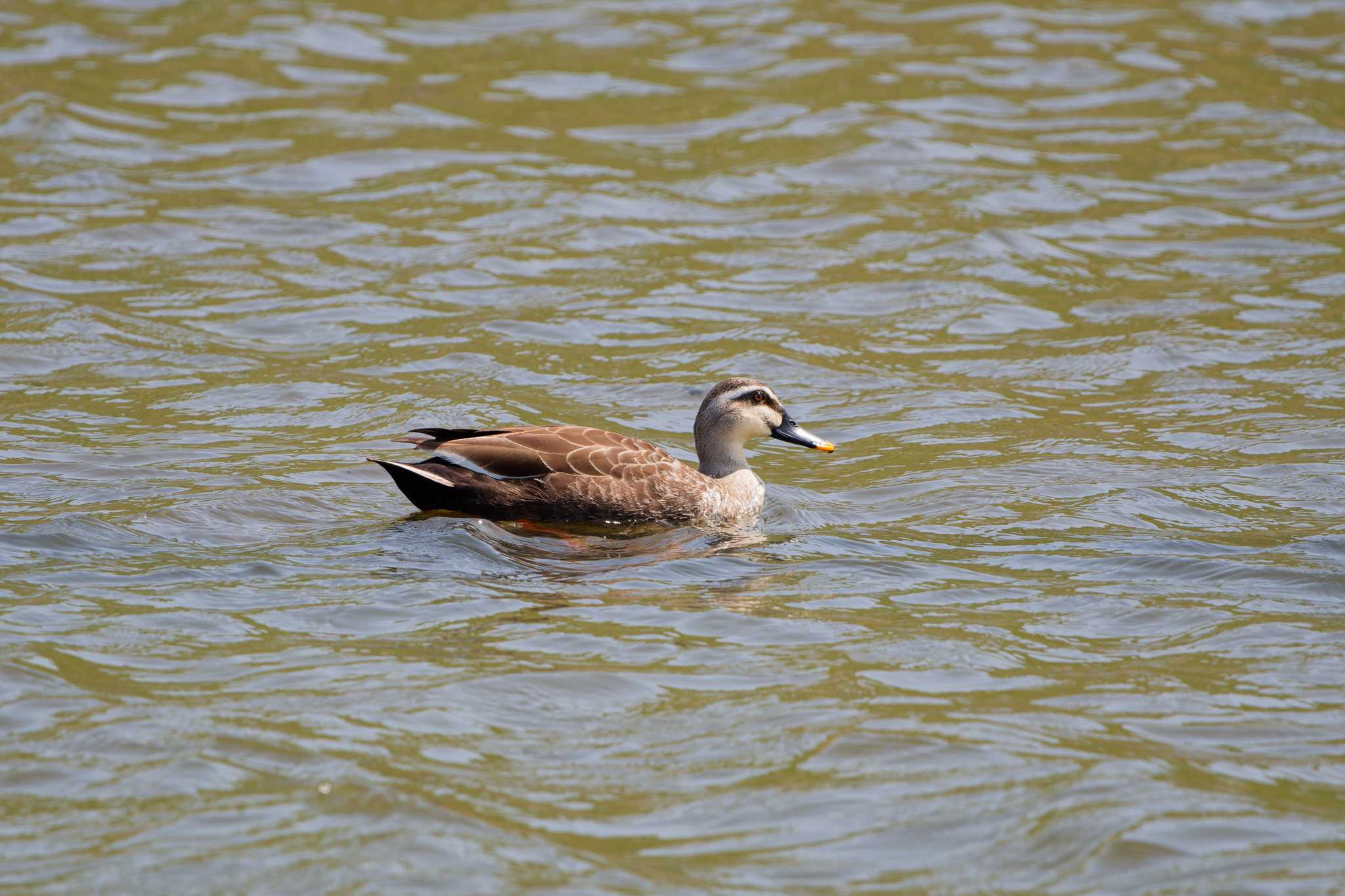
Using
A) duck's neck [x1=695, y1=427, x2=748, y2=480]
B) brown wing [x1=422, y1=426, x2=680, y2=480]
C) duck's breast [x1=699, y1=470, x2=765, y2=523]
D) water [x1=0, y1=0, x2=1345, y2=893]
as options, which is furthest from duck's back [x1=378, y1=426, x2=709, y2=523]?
duck's neck [x1=695, y1=427, x2=748, y2=480]

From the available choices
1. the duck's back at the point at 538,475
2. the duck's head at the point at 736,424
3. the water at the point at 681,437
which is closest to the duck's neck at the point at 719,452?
the duck's head at the point at 736,424

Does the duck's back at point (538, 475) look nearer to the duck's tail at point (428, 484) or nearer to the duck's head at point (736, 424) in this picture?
the duck's tail at point (428, 484)

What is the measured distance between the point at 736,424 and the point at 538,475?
1.47m

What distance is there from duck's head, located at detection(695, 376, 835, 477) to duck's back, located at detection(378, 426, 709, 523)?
2.50 feet

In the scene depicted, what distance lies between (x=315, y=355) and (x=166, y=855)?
290 inches

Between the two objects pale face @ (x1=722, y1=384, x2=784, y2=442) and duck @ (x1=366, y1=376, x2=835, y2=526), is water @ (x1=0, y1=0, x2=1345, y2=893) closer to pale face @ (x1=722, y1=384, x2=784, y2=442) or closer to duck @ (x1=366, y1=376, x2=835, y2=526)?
duck @ (x1=366, y1=376, x2=835, y2=526)

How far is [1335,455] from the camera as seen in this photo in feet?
36.1

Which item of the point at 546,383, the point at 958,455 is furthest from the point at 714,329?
the point at 958,455

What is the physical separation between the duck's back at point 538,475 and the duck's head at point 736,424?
0.76 meters

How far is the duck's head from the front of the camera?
1060 cm

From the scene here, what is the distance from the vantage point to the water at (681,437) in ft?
20.6

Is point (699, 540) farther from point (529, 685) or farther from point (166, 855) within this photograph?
point (166, 855)

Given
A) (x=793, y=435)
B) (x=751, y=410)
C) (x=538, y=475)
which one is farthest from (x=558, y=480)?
(x=793, y=435)

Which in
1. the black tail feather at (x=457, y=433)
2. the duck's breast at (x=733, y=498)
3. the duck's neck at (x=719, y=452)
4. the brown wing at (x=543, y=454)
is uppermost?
the black tail feather at (x=457, y=433)
